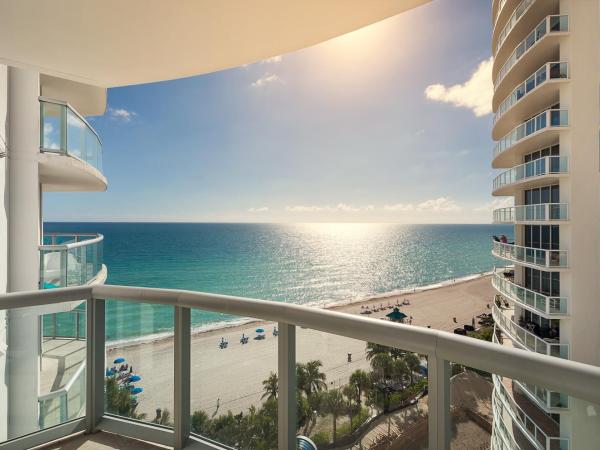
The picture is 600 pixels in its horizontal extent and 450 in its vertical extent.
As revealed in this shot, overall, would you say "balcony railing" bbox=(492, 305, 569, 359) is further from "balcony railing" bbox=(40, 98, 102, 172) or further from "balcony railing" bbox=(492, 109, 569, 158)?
"balcony railing" bbox=(40, 98, 102, 172)

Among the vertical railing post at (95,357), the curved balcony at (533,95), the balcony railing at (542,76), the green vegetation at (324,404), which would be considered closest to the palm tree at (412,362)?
the green vegetation at (324,404)

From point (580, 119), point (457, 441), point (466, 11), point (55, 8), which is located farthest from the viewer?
point (466, 11)

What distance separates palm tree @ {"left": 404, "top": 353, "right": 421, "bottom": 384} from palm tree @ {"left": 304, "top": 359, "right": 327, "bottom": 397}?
485 millimetres

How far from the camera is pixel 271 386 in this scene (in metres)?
1.97

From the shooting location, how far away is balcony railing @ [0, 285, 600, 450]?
1211 millimetres

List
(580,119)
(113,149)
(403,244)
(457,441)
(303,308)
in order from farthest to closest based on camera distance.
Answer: (403,244), (113,149), (580,119), (303,308), (457,441)

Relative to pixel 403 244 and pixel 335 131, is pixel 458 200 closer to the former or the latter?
pixel 403 244

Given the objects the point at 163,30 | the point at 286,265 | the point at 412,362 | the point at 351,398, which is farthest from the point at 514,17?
the point at 286,265

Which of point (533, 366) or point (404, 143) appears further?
point (404, 143)

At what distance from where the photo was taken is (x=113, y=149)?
9531cm

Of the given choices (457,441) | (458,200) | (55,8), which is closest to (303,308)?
(457,441)

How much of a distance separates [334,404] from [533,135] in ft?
57.1

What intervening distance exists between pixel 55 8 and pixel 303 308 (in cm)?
249

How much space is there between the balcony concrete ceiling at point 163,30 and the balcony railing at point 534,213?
1536cm
